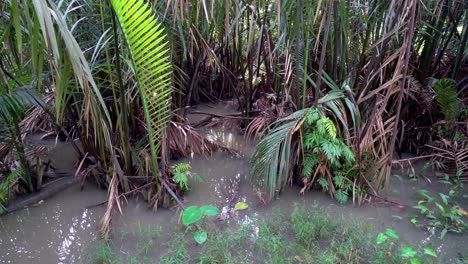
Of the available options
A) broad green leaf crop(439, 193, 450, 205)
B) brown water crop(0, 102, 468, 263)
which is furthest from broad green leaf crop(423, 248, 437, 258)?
broad green leaf crop(439, 193, 450, 205)

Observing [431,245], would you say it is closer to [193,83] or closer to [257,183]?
[257,183]

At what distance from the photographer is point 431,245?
2352 mm

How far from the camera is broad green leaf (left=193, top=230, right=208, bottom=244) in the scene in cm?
236

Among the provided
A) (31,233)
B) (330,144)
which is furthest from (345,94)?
(31,233)

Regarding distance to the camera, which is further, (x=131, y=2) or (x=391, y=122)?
(x=391, y=122)

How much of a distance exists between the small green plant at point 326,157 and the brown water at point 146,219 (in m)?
0.13

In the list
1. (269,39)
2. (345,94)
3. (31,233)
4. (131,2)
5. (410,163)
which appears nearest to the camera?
(131,2)

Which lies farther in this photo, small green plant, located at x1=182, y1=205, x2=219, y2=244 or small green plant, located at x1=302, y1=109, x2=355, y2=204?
small green plant, located at x1=302, y1=109, x2=355, y2=204

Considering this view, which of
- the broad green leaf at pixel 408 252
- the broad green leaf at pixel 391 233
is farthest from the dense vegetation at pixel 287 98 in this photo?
the broad green leaf at pixel 408 252

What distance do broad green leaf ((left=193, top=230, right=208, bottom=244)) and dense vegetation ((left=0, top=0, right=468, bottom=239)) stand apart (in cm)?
31

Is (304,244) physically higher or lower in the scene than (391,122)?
lower

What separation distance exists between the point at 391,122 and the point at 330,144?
676 mm

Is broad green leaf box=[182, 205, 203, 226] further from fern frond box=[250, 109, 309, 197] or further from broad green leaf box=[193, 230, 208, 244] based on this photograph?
fern frond box=[250, 109, 309, 197]

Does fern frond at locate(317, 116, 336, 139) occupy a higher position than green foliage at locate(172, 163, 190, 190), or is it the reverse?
fern frond at locate(317, 116, 336, 139)
